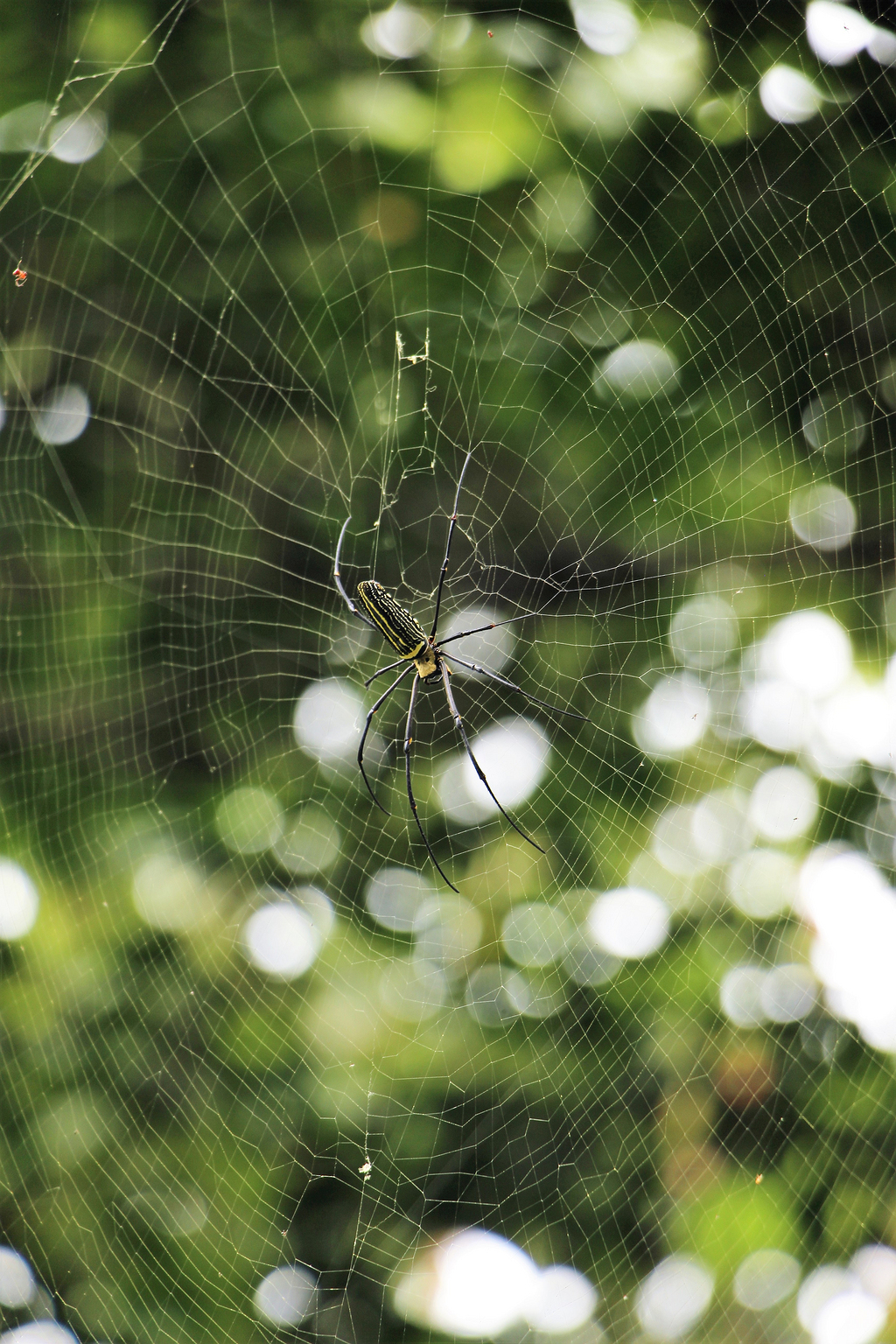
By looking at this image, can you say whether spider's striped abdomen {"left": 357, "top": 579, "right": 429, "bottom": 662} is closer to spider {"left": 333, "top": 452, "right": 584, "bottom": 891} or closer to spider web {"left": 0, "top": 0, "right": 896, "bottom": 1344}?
spider {"left": 333, "top": 452, "right": 584, "bottom": 891}

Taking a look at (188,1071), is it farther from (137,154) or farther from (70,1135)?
(137,154)

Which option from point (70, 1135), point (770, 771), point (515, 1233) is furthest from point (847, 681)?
point (70, 1135)

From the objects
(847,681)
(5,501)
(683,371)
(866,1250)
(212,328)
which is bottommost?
(866,1250)

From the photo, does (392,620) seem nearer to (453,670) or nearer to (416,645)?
(416,645)

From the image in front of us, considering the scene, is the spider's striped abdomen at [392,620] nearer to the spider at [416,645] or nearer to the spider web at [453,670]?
the spider at [416,645]

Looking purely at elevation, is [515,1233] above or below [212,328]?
below

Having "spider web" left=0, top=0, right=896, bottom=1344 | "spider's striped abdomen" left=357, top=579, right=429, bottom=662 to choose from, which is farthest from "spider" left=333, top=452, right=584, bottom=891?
"spider web" left=0, top=0, right=896, bottom=1344
